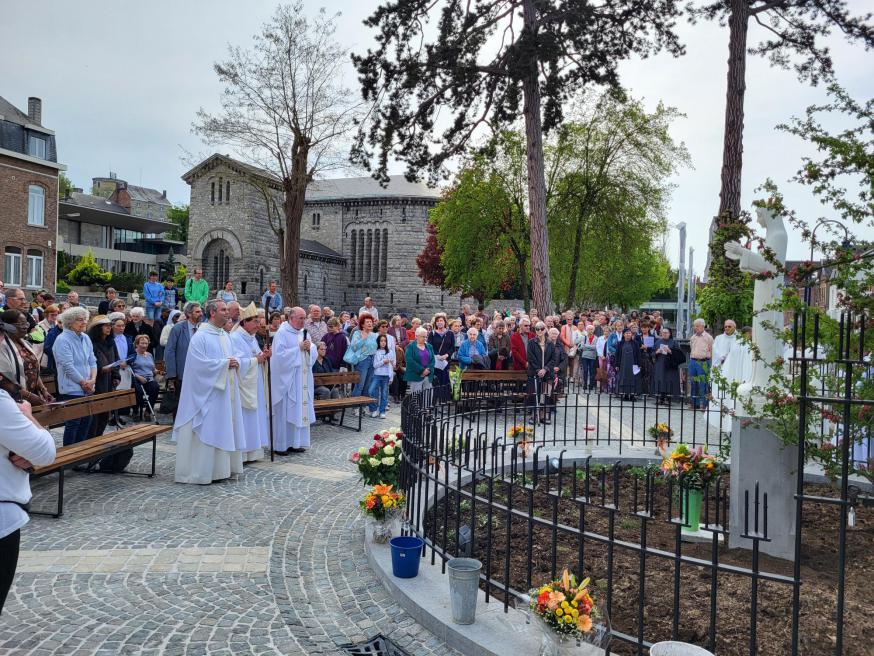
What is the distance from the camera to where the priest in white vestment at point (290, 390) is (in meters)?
9.21

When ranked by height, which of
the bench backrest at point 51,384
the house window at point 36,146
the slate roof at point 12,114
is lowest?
the bench backrest at point 51,384

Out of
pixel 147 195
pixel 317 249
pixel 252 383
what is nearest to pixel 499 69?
pixel 252 383

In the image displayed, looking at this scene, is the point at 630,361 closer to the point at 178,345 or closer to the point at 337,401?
the point at 337,401

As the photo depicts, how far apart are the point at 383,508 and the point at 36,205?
1403 inches

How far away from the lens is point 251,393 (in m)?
8.31

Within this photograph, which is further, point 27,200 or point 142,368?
point 27,200

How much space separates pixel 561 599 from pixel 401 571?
1600 millimetres

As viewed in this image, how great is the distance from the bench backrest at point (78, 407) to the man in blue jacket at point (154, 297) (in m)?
8.55

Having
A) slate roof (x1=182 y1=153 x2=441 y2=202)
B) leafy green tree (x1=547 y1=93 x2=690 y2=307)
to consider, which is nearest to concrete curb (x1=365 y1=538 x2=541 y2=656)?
leafy green tree (x1=547 y1=93 x2=690 y2=307)

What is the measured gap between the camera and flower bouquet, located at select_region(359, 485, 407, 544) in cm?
514

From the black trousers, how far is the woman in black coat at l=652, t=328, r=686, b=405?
14046 mm

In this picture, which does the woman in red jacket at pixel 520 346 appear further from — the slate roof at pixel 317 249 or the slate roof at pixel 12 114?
the slate roof at pixel 317 249

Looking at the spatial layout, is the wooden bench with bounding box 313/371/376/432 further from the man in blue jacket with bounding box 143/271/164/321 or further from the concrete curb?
the man in blue jacket with bounding box 143/271/164/321

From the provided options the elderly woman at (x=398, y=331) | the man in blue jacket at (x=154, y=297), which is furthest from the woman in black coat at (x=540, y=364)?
the man in blue jacket at (x=154, y=297)
